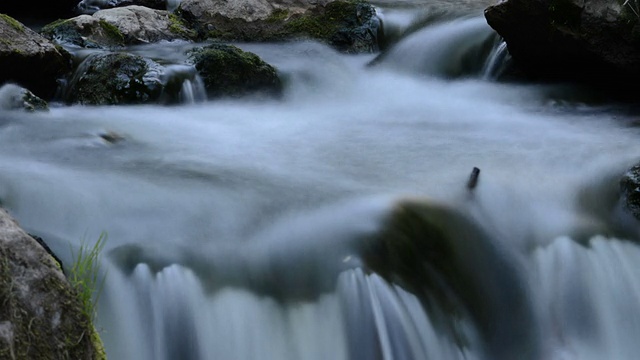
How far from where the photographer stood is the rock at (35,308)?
2.15m

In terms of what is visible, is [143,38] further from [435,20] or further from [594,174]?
[594,174]

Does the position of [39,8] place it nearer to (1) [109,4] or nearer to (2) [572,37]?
(1) [109,4]

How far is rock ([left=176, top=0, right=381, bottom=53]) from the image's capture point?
9117 mm

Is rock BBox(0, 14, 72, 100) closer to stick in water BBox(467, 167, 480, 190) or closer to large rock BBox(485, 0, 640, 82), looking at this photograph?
large rock BBox(485, 0, 640, 82)

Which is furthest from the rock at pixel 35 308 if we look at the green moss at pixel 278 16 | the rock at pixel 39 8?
the rock at pixel 39 8

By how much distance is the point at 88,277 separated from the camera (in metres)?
3.20

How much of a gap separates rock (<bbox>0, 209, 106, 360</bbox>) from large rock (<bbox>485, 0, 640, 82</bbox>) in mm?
5166

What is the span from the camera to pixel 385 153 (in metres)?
5.47

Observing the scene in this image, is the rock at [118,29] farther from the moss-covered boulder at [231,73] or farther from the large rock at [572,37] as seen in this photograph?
the large rock at [572,37]

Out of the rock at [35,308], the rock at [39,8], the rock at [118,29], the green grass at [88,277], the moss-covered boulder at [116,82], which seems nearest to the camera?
the rock at [35,308]

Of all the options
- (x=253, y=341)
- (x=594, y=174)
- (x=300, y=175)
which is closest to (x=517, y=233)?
(x=594, y=174)

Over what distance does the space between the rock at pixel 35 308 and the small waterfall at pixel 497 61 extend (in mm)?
5851

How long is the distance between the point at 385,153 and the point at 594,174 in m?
1.41

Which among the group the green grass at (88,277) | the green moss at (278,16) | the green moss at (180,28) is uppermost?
the green grass at (88,277)
